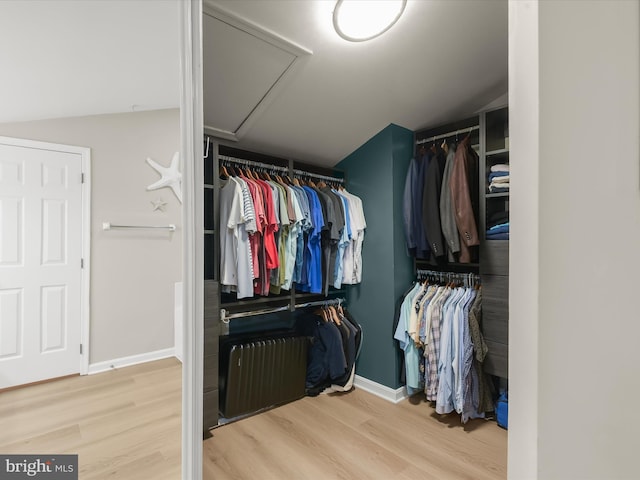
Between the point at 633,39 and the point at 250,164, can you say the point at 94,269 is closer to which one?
the point at 250,164

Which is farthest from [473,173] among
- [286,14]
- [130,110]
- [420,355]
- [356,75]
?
[130,110]

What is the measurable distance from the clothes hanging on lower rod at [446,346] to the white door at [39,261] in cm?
164

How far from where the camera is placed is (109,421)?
3.71 ft

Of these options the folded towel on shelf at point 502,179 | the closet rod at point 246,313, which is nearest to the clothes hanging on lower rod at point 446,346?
the folded towel on shelf at point 502,179

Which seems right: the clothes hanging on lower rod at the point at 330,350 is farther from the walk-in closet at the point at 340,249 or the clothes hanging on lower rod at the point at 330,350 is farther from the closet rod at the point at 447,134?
the closet rod at the point at 447,134

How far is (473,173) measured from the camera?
181 centimetres

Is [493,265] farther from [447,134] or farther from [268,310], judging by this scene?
[268,310]

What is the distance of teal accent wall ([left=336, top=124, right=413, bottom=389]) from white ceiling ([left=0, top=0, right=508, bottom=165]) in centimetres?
14

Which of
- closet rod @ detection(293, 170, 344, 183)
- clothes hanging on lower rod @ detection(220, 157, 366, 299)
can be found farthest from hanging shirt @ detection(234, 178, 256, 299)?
closet rod @ detection(293, 170, 344, 183)

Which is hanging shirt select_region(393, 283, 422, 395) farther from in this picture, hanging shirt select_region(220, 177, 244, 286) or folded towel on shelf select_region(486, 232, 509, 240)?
hanging shirt select_region(220, 177, 244, 286)

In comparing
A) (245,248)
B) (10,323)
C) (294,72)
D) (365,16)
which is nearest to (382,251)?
(245,248)

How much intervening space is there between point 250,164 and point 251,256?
2.01 ft

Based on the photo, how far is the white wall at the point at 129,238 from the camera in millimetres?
1101

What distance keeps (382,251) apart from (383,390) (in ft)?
2.96
